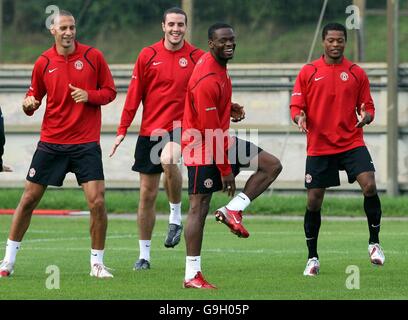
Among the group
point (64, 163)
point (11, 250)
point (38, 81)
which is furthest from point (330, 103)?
point (11, 250)

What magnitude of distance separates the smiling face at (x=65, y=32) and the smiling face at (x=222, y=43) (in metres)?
1.71

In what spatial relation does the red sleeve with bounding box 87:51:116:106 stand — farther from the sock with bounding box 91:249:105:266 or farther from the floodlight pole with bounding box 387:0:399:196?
the floodlight pole with bounding box 387:0:399:196

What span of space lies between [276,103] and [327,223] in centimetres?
337

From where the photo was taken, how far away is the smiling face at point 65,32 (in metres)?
12.8

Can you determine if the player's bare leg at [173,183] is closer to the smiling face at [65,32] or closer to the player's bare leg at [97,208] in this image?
the player's bare leg at [97,208]

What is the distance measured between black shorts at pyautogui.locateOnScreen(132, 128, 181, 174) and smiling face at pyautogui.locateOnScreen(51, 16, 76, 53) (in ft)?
5.94

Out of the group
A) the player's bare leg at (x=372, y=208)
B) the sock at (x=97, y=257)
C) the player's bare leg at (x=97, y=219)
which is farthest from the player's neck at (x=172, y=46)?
the sock at (x=97, y=257)

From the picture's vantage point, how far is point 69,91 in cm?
1289

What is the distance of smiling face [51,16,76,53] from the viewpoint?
12812mm

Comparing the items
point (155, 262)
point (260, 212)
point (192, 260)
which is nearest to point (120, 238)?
point (155, 262)

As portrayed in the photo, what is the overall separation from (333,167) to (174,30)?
224 centimetres

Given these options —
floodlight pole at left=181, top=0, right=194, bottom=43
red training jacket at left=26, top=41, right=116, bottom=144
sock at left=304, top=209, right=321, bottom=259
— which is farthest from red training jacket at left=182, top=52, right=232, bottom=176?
floodlight pole at left=181, top=0, right=194, bottom=43

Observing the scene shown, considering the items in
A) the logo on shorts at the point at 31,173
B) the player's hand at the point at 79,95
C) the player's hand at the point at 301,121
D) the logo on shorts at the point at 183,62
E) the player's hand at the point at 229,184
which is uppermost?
the logo on shorts at the point at 183,62

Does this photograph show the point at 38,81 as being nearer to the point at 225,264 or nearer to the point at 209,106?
the point at 209,106
